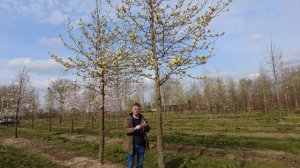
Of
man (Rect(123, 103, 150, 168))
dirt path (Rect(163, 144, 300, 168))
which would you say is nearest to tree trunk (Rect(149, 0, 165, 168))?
man (Rect(123, 103, 150, 168))

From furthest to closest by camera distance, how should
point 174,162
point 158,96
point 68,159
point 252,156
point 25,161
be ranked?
point 68,159 < point 25,161 < point 252,156 < point 174,162 < point 158,96

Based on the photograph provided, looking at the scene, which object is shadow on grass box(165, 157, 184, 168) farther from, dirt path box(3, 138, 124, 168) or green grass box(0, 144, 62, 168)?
green grass box(0, 144, 62, 168)

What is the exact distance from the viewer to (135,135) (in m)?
8.67

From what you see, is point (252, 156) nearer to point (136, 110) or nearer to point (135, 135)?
point (135, 135)

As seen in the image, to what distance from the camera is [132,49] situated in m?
8.76

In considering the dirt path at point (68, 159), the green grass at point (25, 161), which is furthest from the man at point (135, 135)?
the green grass at point (25, 161)

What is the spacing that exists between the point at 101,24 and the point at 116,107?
25.0 meters

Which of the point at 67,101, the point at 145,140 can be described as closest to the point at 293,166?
the point at 145,140

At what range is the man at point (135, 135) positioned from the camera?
852cm

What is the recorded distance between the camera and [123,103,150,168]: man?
8525mm

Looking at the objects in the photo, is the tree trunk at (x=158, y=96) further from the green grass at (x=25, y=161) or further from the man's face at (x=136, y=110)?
the green grass at (x=25, y=161)

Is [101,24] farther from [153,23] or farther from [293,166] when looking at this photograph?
[293,166]

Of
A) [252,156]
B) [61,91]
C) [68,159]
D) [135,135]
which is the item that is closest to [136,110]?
[135,135]

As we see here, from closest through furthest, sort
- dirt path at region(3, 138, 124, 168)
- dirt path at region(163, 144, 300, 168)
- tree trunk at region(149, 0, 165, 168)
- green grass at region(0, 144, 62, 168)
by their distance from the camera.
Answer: tree trunk at region(149, 0, 165, 168), dirt path at region(163, 144, 300, 168), dirt path at region(3, 138, 124, 168), green grass at region(0, 144, 62, 168)
